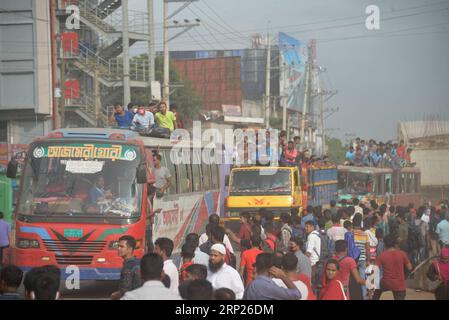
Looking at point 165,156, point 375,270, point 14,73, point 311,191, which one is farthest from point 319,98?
point 375,270

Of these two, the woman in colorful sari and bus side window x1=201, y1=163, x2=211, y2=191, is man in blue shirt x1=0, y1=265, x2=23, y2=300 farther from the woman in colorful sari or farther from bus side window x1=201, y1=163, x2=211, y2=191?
bus side window x1=201, y1=163, x2=211, y2=191

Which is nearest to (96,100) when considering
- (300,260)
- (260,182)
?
(260,182)

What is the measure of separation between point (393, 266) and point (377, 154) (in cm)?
2106

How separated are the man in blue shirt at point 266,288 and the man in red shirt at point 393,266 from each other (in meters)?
3.02

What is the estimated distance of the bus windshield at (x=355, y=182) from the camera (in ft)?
102

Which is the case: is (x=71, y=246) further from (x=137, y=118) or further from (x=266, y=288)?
(x=266, y=288)

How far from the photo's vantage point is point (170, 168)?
56.9ft

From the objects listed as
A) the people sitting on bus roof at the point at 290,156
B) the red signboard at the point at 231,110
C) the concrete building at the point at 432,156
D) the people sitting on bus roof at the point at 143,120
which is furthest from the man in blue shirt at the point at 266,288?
the red signboard at the point at 231,110

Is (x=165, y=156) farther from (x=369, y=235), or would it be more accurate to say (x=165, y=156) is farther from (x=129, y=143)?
(x=369, y=235)

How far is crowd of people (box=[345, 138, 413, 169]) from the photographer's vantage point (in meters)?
31.5

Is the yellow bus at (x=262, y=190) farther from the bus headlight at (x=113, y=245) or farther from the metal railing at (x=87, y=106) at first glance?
the metal railing at (x=87, y=106)

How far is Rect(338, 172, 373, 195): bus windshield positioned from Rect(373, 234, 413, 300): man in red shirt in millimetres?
20342

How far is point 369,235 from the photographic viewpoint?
43.8 ft

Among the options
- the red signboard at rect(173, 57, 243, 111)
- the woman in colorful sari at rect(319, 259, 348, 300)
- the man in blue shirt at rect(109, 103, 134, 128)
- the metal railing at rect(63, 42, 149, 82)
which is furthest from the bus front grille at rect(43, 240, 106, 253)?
the red signboard at rect(173, 57, 243, 111)
